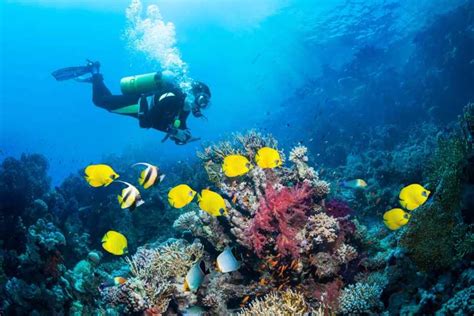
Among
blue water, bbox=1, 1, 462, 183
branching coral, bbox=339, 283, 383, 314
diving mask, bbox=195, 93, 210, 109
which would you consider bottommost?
branching coral, bbox=339, 283, 383, 314

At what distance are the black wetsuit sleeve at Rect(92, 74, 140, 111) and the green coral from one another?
24.3 feet

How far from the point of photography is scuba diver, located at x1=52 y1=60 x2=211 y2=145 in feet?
22.8

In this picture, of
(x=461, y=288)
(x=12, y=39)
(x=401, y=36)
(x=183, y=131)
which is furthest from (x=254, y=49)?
(x=461, y=288)

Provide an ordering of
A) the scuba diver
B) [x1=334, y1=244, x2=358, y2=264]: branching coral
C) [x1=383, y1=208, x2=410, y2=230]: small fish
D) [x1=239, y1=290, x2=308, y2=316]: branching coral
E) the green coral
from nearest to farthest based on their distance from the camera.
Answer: the green coral
[x1=239, y1=290, x2=308, y2=316]: branching coral
[x1=334, y1=244, x2=358, y2=264]: branching coral
[x1=383, y1=208, x2=410, y2=230]: small fish
the scuba diver

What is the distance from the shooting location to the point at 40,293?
553cm

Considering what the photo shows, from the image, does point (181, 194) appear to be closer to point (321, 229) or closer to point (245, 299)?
point (245, 299)

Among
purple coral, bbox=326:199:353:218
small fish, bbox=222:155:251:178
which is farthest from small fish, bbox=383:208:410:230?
small fish, bbox=222:155:251:178

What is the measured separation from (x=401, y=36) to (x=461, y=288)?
133ft

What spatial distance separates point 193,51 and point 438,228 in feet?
224

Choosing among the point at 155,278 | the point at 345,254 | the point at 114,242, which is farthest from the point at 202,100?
the point at 345,254

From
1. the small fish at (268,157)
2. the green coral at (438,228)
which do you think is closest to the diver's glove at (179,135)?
the small fish at (268,157)

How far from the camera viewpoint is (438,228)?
356cm

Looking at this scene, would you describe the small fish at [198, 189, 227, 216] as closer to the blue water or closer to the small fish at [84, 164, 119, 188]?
the small fish at [84, 164, 119, 188]

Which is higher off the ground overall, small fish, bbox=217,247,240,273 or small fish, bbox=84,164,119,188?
small fish, bbox=84,164,119,188
